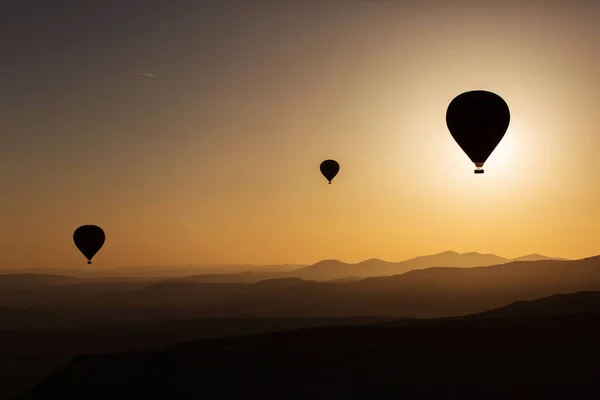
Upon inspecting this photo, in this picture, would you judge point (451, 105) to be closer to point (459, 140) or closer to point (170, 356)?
point (459, 140)

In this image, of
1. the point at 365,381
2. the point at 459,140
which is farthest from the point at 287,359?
the point at 459,140

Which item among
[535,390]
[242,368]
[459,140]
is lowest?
[535,390]

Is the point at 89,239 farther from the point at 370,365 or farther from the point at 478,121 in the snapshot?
the point at 478,121

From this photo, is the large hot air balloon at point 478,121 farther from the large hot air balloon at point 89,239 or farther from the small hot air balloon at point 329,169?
the large hot air balloon at point 89,239

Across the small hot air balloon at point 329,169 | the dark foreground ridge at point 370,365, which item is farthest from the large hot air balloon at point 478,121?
the dark foreground ridge at point 370,365

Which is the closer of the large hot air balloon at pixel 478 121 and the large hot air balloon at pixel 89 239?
the large hot air balloon at pixel 478 121

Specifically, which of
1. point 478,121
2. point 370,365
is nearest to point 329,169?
point 478,121

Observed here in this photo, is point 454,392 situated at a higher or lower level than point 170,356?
lower
